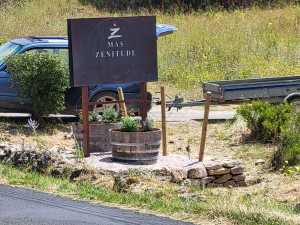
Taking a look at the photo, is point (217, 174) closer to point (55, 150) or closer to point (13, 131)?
point (55, 150)

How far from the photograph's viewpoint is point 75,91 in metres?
14.9

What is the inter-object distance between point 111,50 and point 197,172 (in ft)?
8.15

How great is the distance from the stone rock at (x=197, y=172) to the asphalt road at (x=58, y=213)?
2185 millimetres

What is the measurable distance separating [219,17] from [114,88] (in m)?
13.7

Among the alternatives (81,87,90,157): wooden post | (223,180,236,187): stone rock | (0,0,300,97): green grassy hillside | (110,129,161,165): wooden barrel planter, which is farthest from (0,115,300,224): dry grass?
(0,0,300,97): green grassy hillside

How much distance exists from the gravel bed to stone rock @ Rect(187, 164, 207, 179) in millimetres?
144

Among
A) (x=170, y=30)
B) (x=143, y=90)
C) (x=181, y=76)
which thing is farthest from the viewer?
(x=181, y=76)

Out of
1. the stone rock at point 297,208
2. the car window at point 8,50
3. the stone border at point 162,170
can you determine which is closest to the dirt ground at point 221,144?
the stone border at point 162,170

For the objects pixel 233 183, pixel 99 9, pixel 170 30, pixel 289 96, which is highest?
pixel 99 9

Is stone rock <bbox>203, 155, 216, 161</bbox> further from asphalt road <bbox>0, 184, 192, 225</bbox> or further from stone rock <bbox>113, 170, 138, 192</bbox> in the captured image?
asphalt road <bbox>0, 184, 192, 225</bbox>

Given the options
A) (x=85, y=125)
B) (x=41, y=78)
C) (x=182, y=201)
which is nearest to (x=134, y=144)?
(x=85, y=125)

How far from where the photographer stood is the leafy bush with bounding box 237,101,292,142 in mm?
13281

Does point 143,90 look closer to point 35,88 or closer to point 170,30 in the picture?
point 35,88

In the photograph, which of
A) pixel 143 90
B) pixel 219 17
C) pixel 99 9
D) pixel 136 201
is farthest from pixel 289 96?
pixel 99 9
